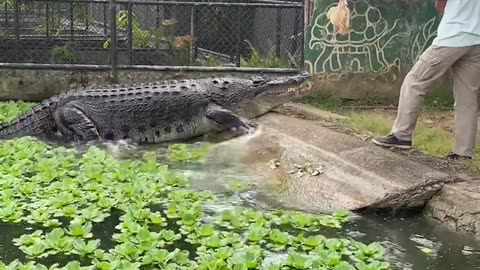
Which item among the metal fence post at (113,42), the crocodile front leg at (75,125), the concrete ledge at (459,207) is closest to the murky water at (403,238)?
the concrete ledge at (459,207)

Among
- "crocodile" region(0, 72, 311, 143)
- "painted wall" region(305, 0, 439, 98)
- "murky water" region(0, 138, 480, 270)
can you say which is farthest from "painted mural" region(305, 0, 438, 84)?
"murky water" region(0, 138, 480, 270)

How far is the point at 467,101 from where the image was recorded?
517 cm

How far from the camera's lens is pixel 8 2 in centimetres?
923

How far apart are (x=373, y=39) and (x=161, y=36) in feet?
9.21

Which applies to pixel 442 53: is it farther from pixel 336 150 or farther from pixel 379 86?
pixel 379 86

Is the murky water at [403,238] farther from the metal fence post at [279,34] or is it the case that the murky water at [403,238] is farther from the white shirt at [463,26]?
the metal fence post at [279,34]

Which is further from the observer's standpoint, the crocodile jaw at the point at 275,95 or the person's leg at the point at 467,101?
the crocodile jaw at the point at 275,95

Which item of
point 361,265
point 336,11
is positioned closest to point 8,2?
point 336,11

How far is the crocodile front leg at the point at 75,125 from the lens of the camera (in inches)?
255

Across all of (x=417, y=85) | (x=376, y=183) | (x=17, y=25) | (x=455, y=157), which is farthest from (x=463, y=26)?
(x=17, y=25)

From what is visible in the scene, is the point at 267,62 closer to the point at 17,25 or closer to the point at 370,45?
the point at 370,45

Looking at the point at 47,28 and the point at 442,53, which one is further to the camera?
the point at 47,28

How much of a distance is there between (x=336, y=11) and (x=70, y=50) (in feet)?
10.9

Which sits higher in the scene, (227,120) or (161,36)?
(161,36)
